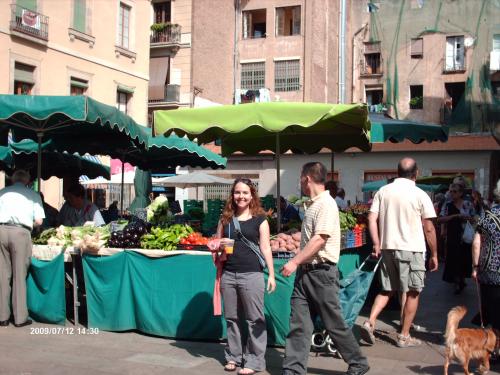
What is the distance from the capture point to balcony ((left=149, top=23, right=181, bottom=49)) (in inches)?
1260

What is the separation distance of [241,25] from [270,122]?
3142cm

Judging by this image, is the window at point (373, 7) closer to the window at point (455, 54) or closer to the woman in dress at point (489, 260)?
the window at point (455, 54)

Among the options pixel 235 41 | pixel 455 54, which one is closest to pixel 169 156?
pixel 455 54

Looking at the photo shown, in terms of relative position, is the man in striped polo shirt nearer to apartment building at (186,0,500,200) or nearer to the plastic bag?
the plastic bag

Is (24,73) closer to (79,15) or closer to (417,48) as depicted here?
(79,15)

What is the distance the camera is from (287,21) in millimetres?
35562

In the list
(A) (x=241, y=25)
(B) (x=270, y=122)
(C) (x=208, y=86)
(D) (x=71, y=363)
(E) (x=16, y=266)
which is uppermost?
(A) (x=241, y=25)

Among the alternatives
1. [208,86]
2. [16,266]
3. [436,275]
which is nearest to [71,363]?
[16,266]

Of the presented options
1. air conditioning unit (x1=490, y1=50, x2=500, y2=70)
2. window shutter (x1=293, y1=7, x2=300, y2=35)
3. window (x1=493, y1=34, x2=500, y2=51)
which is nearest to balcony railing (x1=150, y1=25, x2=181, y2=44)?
window shutter (x1=293, y1=7, x2=300, y2=35)

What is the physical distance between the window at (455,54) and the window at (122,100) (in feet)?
57.6

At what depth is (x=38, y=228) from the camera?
8.07m

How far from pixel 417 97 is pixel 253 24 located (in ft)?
36.2

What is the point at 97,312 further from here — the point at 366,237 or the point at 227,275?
the point at 366,237

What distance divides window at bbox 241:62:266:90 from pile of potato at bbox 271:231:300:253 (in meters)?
29.2
